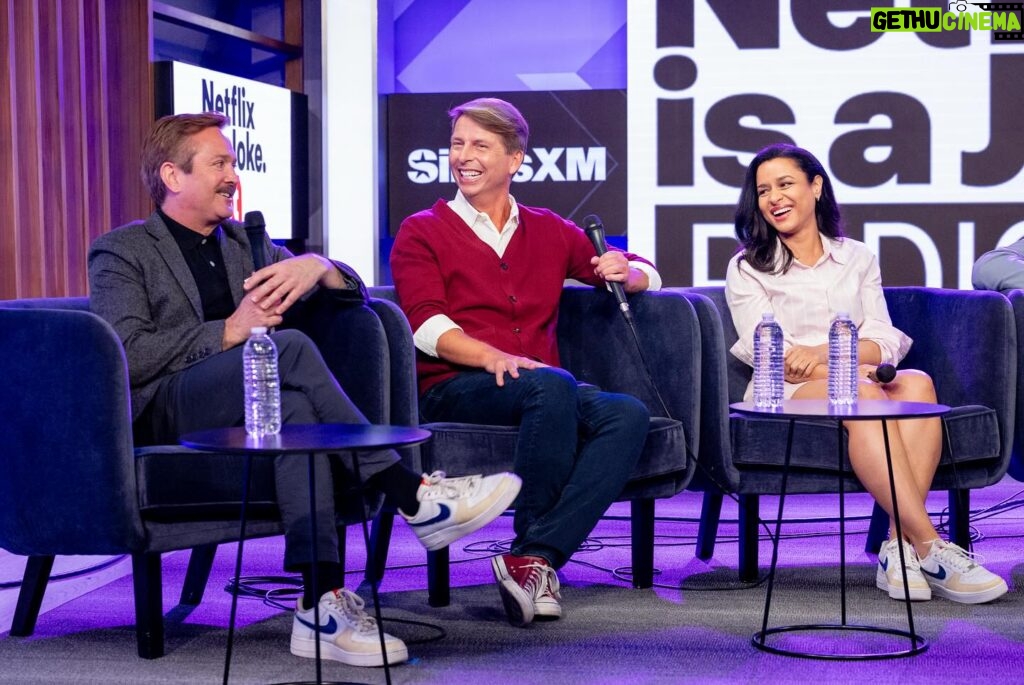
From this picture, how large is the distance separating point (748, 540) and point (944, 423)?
0.57 metres

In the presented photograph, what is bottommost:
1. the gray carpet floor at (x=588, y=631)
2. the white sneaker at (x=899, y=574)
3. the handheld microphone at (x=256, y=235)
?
the gray carpet floor at (x=588, y=631)

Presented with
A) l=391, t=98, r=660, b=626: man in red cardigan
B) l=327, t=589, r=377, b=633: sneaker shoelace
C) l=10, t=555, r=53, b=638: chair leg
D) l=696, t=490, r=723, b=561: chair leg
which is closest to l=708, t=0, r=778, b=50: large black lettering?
l=391, t=98, r=660, b=626: man in red cardigan

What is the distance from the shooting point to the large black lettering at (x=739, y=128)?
5320mm

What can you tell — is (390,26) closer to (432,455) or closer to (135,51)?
(135,51)

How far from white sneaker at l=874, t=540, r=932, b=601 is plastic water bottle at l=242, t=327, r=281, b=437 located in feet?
5.11

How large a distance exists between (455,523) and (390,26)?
3513 millimetres

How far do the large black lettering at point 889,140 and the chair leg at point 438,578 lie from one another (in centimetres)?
288

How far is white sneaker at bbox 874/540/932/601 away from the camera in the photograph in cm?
309

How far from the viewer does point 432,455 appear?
304cm

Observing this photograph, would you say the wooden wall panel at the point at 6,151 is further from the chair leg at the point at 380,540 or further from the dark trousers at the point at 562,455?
the dark trousers at the point at 562,455

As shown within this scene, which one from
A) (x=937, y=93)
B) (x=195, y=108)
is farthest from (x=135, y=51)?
(x=937, y=93)

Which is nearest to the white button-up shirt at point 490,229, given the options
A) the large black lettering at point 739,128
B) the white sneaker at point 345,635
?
the white sneaker at point 345,635

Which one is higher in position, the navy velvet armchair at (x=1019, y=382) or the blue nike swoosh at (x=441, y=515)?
the navy velvet armchair at (x=1019, y=382)

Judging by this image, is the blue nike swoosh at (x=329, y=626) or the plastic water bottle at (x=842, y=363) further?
the plastic water bottle at (x=842, y=363)
